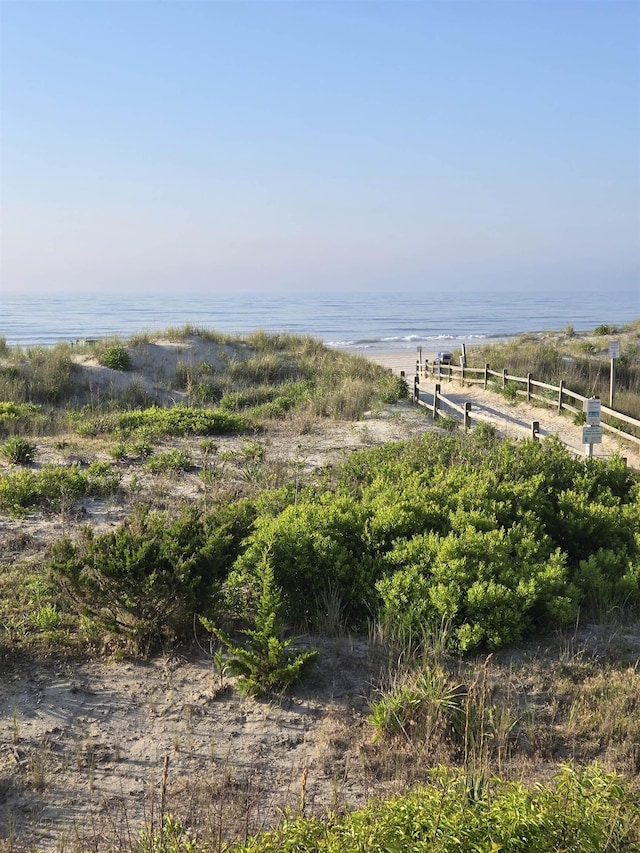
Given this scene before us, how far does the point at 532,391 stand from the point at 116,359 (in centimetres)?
1266

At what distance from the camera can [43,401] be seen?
62.7ft

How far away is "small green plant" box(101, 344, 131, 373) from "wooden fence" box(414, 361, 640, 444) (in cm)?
924

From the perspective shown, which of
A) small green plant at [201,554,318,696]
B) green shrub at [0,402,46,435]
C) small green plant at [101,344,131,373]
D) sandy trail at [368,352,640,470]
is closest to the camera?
small green plant at [201,554,318,696]

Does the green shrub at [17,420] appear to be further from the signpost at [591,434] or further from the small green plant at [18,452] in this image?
the signpost at [591,434]

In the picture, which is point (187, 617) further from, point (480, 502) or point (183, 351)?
point (183, 351)

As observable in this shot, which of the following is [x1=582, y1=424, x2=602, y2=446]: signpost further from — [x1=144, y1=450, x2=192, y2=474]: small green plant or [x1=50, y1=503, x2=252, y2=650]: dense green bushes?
[x1=50, y1=503, x2=252, y2=650]: dense green bushes

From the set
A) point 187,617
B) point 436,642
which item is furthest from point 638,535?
point 187,617

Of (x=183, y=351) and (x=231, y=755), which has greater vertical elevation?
(x=183, y=351)

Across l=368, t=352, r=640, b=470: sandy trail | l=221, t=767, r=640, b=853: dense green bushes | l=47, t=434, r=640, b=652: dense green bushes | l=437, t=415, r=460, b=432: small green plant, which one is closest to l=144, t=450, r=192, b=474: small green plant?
l=47, t=434, r=640, b=652: dense green bushes

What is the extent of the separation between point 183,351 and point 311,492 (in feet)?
57.5

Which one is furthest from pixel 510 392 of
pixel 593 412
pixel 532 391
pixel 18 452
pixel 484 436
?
pixel 18 452

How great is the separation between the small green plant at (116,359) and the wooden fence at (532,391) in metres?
9.24

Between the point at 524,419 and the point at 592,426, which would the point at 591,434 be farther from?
the point at 524,419

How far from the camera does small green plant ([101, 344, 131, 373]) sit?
2198 cm
